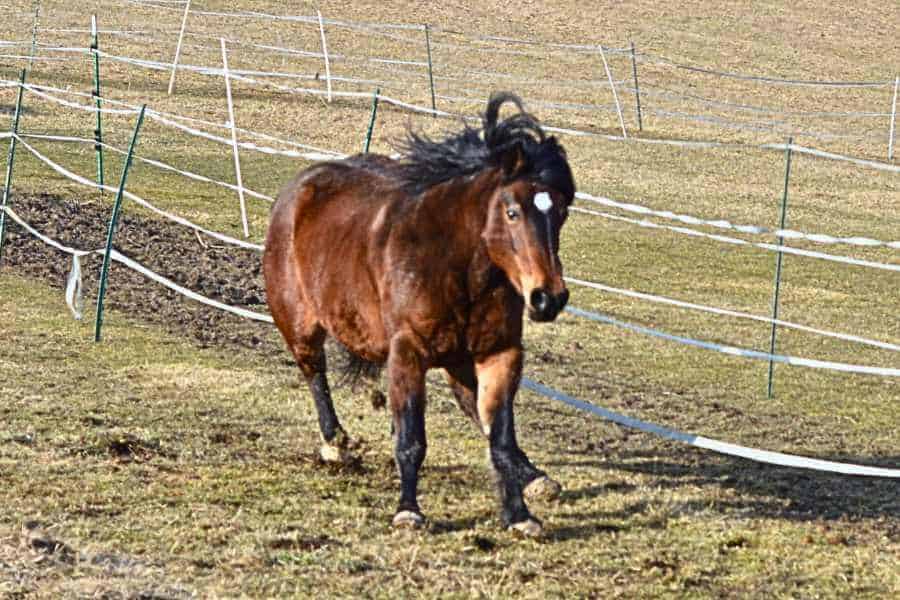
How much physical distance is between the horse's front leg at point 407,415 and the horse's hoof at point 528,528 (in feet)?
1.32

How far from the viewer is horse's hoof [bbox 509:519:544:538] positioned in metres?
6.08

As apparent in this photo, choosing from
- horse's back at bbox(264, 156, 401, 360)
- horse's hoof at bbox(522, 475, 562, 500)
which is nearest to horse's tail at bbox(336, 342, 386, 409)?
horse's back at bbox(264, 156, 401, 360)

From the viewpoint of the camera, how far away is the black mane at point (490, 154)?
5852 mm

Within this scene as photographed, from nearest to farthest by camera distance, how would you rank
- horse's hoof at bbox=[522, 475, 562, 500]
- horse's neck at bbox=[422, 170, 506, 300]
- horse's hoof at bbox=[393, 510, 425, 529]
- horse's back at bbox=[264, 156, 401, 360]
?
→ horse's neck at bbox=[422, 170, 506, 300]
horse's hoof at bbox=[393, 510, 425, 529]
horse's back at bbox=[264, 156, 401, 360]
horse's hoof at bbox=[522, 475, 562, 500]

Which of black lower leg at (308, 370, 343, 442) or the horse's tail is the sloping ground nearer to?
black lower leg at (308, 370, 343, 442)

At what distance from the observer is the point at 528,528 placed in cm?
609

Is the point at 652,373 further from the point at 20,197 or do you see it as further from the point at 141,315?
the point at 20,197

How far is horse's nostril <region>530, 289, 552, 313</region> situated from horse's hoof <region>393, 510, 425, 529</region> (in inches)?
45.5

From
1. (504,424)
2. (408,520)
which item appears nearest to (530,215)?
(504,424)

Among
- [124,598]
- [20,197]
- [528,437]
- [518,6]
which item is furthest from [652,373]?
[518,6]

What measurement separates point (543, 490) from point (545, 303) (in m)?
1.50

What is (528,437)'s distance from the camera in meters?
8.37

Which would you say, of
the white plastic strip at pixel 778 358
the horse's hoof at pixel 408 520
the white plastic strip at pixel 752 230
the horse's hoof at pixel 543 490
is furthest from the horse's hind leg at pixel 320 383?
the white plastic strip at pixel 752 230

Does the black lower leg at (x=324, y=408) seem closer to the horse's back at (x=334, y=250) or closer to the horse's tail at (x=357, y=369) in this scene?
the horse's tail at (x=357, y=369)
